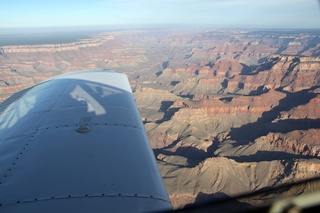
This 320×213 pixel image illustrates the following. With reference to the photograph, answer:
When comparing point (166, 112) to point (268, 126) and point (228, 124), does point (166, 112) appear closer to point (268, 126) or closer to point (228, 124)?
point (228, 124)

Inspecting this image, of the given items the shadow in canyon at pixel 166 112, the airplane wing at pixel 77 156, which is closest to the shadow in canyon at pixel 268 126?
the shadow in canyon at pixel 166 112

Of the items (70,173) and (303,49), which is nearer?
(70,173)

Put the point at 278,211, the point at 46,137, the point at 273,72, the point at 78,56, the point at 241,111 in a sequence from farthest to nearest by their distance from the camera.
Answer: the point at 78,56 < the point at 273,72 < the point at 241,111 < the point at 46,137 < the point at 278,211

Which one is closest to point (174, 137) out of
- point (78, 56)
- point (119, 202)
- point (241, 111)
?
point (241, 111)

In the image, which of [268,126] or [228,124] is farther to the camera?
[228,124]

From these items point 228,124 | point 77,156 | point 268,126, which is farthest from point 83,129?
point 228,124

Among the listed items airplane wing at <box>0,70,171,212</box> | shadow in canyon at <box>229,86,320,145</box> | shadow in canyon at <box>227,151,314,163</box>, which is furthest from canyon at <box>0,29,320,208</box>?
airplane wing at <box>0,70,171,212</box>

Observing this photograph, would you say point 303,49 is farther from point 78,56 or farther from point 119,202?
point 119,202

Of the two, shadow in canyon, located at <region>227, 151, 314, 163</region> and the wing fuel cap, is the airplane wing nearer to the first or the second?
the wing fuel cap
